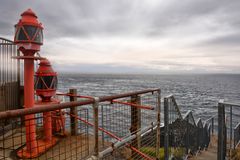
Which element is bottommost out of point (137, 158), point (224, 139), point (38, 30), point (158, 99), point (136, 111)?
point (137, 158)

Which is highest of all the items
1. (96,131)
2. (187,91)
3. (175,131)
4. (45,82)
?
(45,82)

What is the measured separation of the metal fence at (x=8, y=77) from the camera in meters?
5.94

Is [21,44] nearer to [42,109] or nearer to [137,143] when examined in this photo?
[42,109]

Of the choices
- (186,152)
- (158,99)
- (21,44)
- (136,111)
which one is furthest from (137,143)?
(21,44)

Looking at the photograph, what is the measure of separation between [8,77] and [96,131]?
17.0 feet

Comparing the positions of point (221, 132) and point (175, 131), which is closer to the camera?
point (221, 132)

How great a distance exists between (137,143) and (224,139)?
1791 mm

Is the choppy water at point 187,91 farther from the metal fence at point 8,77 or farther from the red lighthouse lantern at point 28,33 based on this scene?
the red lighthouse lantern at point 28,33

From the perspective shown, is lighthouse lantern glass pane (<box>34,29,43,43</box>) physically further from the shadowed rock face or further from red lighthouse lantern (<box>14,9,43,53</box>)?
the shadowed rock face

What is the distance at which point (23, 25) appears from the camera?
4.31m

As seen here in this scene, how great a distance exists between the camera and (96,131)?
2328mm

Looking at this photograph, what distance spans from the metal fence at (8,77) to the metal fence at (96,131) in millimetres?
843

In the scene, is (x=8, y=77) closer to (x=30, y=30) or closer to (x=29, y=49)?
(x=29, y=49)

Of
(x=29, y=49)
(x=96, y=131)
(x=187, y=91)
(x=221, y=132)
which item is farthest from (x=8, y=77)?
(x=187, y=91)
